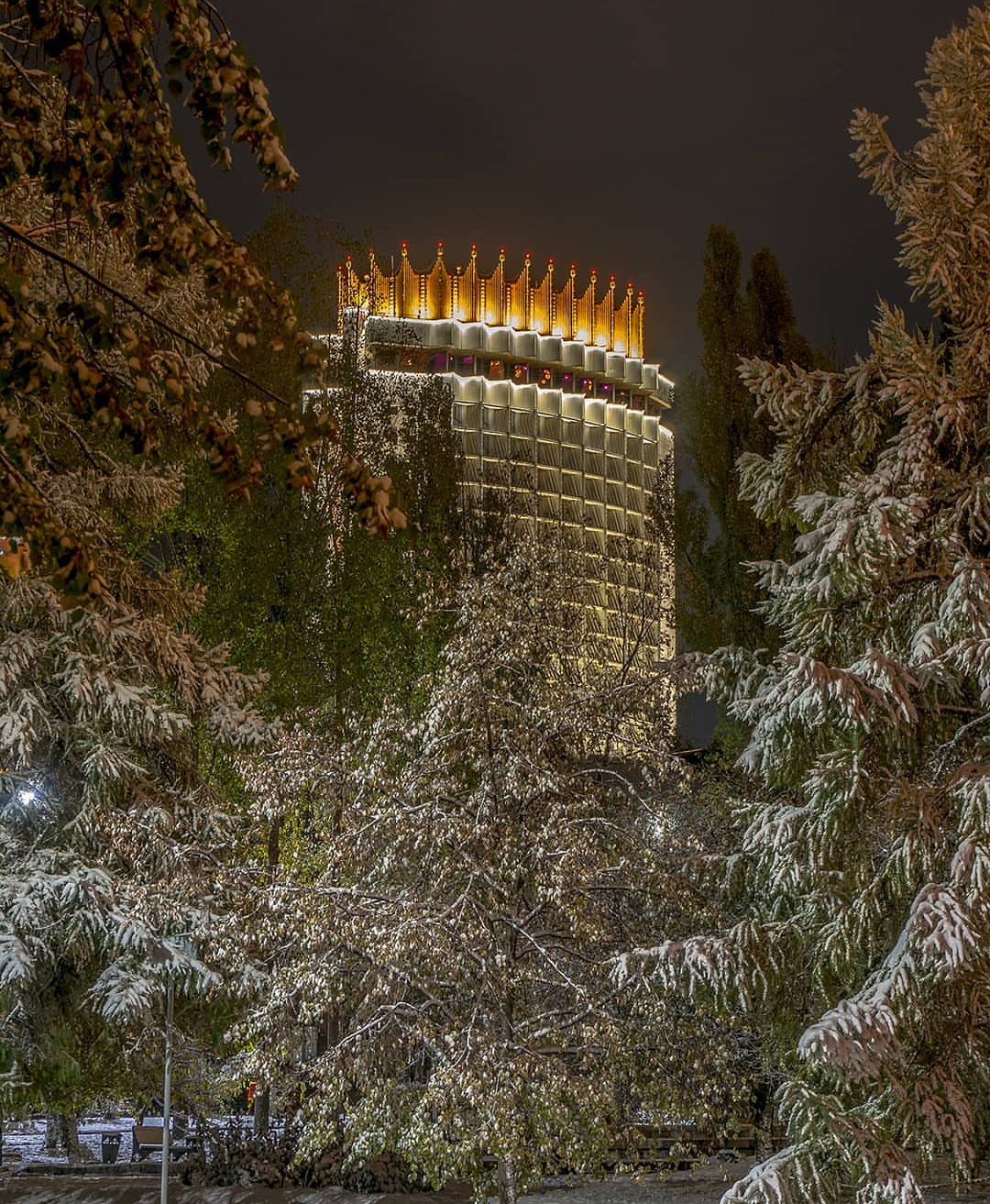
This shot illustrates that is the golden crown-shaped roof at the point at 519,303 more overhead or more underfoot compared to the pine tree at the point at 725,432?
more overhead

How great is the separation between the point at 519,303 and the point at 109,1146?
195 ft

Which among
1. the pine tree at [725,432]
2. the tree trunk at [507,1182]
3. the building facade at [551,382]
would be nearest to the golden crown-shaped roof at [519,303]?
the building facade at [551,382]

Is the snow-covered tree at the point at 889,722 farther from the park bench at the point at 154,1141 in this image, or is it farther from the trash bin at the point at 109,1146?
the trash bin at the point at 109,1146

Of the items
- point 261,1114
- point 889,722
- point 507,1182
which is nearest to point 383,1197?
point 261,1114

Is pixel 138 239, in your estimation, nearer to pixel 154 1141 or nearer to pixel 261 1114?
pixel 261 1114

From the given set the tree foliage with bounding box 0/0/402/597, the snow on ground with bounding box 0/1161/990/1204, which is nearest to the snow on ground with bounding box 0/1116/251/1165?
the snow on ground with bounding box 0/1161/990/1204

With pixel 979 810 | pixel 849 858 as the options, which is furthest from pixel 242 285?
pixel 849 858

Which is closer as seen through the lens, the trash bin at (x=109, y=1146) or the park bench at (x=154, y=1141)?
the park bench at (x=154, y=1141)

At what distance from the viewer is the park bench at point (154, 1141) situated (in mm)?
20562

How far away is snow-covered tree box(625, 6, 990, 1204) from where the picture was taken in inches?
364

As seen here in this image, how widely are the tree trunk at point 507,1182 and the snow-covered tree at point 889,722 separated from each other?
9.83ft

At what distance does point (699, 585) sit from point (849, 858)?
12.5 meters

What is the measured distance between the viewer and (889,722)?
9.70m

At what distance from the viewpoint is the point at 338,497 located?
75.6ft
